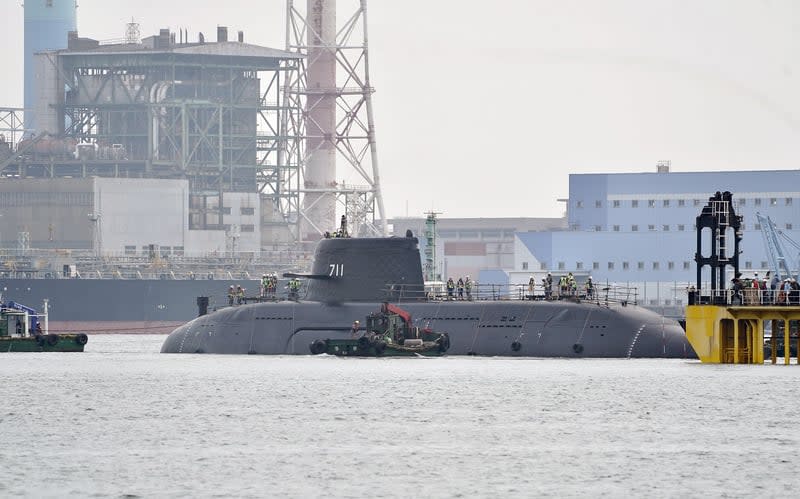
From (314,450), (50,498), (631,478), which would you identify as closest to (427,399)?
(314,450)

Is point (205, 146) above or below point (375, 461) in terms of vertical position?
above

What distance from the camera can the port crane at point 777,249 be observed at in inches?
4665

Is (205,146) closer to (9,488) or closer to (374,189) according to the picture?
(374,189)

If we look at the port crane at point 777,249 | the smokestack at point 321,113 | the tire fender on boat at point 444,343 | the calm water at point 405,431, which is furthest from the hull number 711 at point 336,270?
the smokestack at point 321,113

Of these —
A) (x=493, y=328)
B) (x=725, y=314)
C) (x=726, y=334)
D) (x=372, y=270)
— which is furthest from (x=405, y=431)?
(x=372, y=270)

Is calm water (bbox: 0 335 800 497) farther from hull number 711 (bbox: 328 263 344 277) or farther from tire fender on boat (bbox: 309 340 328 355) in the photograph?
hull number 711 (bbox: 328 263 344 277)

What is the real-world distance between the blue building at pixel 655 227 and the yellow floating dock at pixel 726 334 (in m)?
71.5

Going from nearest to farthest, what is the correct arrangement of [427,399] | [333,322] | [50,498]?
[50,498]
[427,399]
[333,322]

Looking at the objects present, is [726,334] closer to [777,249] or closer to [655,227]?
[777,249]

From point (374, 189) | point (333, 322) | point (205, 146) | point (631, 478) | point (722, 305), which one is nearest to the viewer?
point (631, 478)

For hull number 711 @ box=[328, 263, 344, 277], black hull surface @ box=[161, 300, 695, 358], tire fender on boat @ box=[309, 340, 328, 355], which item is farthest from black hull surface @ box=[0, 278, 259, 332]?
tire fender on boat @ box=[309, 340, 328, 355]

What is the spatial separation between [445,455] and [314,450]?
3275 mm

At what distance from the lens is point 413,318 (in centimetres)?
7062

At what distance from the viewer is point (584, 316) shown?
67188mm
